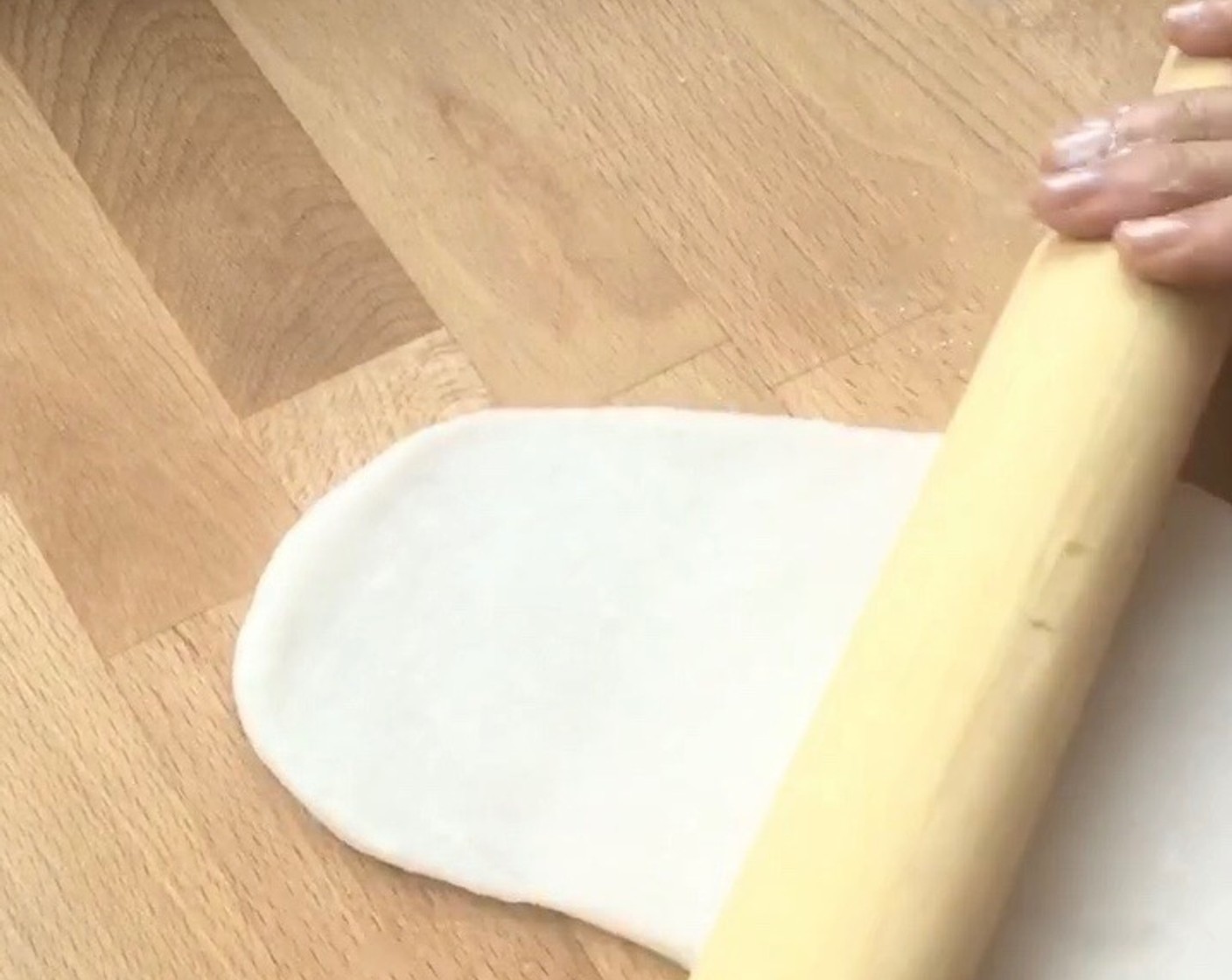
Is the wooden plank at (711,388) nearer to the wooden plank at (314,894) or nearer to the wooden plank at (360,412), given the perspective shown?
the wooden plank at (360,412)

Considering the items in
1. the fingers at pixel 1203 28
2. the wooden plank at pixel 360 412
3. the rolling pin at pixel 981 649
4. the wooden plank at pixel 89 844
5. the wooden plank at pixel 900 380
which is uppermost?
the fingers at pixel 1203 28

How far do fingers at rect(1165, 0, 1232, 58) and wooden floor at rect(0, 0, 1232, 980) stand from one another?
142 millimetres

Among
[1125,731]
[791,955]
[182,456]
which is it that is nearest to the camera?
[791,955]

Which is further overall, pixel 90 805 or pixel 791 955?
pixel 90 805

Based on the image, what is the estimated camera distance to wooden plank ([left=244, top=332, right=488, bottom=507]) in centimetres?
65

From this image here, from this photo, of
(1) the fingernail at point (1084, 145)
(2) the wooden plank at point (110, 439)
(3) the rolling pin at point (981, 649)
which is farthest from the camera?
(2) the wooden plank at point (110, 439)

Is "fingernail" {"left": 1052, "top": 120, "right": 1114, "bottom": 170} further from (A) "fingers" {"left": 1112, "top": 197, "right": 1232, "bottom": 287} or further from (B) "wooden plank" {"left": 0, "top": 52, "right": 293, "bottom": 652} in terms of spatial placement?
(B) "wooden plank" {"left": 0, "top": 52, "right": 293, "bottom": 652}

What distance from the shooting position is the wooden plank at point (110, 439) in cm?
63

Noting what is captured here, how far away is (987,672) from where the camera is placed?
1.44 ft

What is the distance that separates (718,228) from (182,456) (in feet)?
0.83

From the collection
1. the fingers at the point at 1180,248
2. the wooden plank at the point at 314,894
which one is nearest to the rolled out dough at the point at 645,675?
the wooden plank at the point at 314,894

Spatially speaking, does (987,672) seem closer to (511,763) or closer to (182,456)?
(511,763)

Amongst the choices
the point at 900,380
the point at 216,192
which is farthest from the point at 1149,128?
the point at 216,192

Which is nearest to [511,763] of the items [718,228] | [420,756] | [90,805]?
[420,756]
